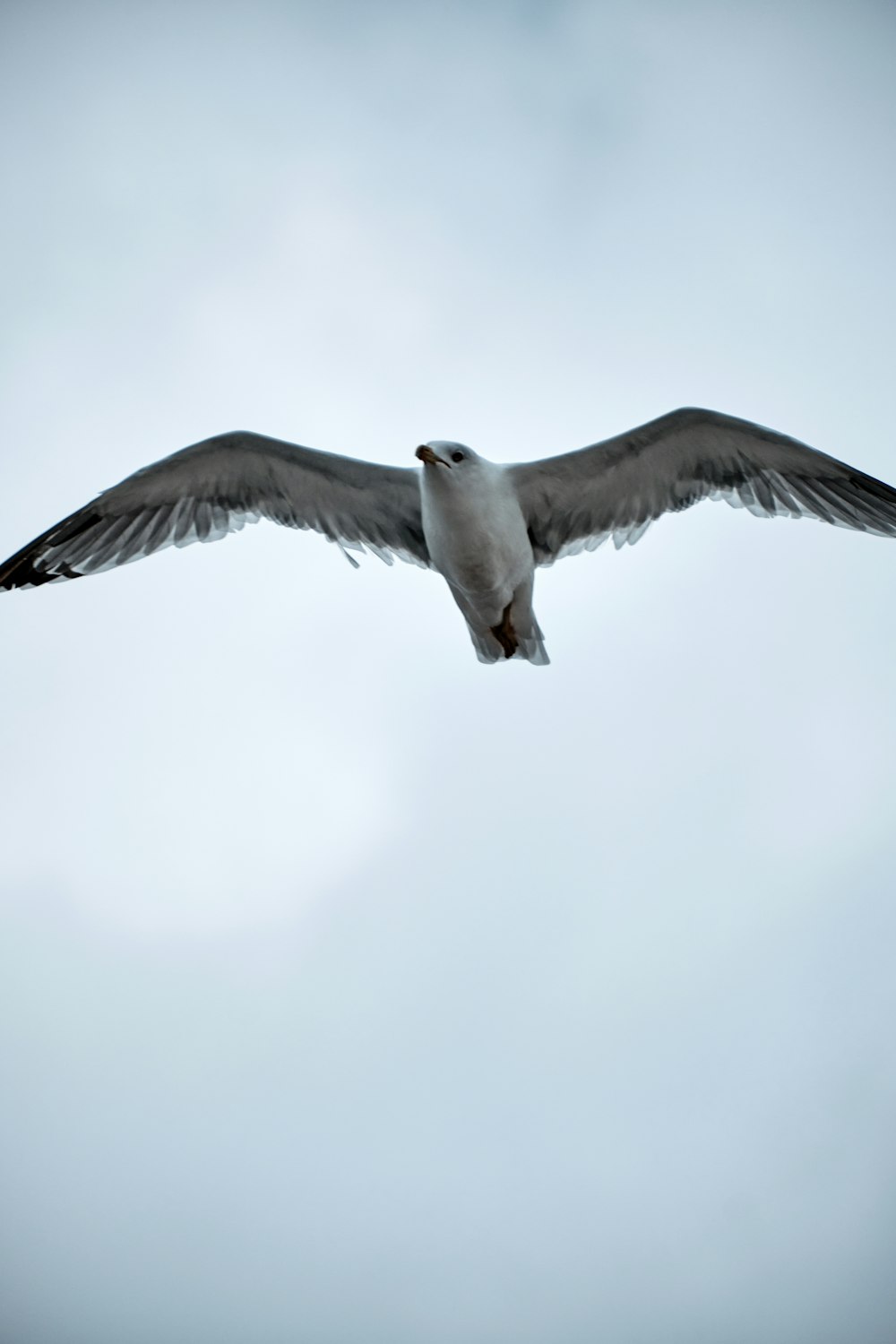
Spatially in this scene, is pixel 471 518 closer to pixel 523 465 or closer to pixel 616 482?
pixel 523 465

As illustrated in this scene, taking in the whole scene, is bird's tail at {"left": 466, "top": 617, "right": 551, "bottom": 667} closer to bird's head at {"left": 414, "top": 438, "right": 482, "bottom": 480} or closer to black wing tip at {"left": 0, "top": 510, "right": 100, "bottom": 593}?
bird's head at {"left": 414, "top": 438, "right": 482, "bottom": 480}

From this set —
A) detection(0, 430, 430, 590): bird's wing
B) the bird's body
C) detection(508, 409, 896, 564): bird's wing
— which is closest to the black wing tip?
detection(0, 430, 430, 590): bird's wing

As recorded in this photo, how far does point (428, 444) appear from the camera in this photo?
7.18 metres

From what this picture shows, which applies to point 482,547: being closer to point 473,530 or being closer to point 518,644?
point 473,530

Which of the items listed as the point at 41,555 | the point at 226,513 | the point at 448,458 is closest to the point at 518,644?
the point at 448,458

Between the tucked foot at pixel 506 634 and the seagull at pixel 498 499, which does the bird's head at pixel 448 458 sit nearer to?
the seagull at pixel 498 499

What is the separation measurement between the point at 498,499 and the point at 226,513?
5.87ft

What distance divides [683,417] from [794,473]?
0.87m

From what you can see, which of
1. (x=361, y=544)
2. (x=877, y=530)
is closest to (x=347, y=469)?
(x=361, y=544)

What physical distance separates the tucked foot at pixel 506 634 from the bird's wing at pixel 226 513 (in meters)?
0.70

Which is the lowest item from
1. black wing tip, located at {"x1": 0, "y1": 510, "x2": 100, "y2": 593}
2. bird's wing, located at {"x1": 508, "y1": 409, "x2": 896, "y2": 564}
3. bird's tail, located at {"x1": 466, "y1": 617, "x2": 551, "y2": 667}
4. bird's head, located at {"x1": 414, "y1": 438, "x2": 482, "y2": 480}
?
black wing tip, located at {"x1": 0, "y1": 510, "x2": 100, "y2": 593}

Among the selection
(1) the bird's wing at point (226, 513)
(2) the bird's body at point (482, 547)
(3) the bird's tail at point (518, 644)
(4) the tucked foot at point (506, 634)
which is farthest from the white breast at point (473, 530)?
(1) the bird's wing at point (226, 513)

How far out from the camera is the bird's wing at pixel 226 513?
7.97m

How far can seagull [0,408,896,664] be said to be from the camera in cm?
775
